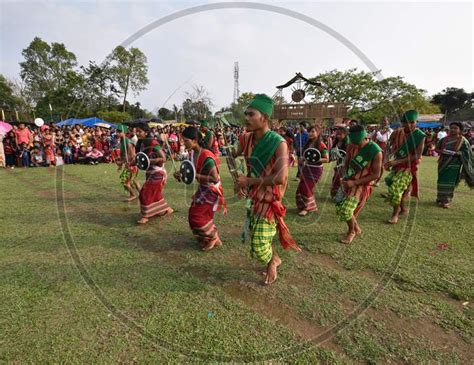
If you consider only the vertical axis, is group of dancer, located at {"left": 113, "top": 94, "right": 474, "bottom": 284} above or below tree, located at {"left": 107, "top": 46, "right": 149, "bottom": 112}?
below

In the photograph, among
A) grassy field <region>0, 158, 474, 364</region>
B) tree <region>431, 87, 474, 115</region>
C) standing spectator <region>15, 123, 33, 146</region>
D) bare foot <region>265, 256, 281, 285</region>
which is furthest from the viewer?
tree <region>431, 87, 474, 115</region>

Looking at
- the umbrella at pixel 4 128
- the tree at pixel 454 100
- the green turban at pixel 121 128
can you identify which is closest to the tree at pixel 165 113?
the green turban at pixel 121 128

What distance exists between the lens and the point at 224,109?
3789 millimetres

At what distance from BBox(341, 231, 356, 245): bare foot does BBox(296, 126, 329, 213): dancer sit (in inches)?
54.8

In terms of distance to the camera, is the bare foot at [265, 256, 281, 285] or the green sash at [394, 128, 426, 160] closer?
the bare foot at [265, 256, 281, 285]

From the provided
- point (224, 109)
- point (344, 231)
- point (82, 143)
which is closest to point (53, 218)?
point (224, 109)

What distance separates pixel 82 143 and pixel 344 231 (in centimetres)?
1414

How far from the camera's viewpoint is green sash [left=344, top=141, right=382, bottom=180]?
4105 millimetres

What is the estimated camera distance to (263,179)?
9.05 feet

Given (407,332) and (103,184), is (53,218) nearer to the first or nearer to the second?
(103,184)

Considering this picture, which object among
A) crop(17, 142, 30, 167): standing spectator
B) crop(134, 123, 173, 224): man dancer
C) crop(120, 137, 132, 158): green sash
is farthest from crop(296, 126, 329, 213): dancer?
crop(17, 142, 30, 167): standing spectator

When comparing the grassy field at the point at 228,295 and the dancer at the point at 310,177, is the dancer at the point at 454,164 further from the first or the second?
the dancer at the point at 310,177

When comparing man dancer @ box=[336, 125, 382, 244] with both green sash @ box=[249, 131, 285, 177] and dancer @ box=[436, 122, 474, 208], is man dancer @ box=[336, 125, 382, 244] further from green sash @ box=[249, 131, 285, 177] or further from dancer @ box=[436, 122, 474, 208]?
dancer @ box=[436, 122, 474, 208]

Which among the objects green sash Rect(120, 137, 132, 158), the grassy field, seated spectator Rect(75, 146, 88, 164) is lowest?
the grassy field
